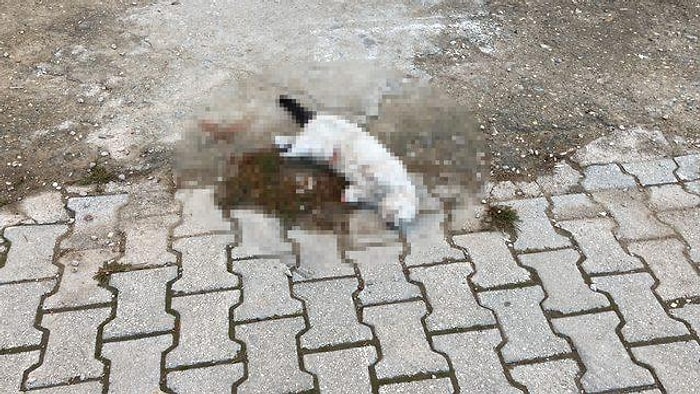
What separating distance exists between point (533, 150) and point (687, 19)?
214 centimetres

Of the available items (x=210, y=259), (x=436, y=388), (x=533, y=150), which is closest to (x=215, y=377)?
(x=210, y=259)

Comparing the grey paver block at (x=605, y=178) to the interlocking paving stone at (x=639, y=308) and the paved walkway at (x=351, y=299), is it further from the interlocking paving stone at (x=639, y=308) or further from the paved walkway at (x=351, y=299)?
the interlocking paving stone at (x=639, y=308)

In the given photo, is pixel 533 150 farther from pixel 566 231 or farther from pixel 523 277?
pixel 523 277

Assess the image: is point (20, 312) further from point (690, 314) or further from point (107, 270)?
point (690, 314)

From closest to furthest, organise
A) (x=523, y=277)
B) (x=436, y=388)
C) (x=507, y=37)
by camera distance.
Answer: (x=436, y=388) < (x=523, y=277) < (x=507, y=37)

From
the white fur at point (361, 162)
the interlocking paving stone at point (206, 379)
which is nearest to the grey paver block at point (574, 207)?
the white fur at point (361, 162)

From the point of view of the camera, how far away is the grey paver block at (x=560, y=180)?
12.6 ft

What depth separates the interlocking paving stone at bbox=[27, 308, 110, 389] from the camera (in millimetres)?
2902

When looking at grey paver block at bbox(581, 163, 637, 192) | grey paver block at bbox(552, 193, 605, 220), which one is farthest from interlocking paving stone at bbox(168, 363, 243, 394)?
grey paver block at bbox(581, 163, 637, 192)

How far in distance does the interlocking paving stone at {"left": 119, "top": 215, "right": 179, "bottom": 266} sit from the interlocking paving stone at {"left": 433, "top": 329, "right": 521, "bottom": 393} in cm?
138

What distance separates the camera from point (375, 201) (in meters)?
3.62

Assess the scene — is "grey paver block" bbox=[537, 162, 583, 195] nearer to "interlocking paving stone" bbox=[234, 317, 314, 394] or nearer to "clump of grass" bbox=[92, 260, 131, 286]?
"interlocking paving stone" bbox=[234, 317, 314, 394]

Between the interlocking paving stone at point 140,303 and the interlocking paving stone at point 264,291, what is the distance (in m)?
0.32

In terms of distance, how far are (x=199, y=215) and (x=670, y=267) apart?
234cm
